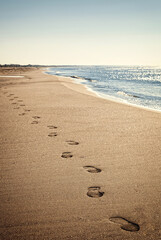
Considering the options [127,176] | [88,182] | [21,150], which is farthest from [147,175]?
[21,150]

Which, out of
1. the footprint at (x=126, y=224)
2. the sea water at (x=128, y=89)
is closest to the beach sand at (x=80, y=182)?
the footprint at (x=126, y=224)

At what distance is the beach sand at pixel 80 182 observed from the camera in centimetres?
176

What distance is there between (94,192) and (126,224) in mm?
548

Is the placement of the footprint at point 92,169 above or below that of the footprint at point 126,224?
above

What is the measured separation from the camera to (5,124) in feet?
15.7

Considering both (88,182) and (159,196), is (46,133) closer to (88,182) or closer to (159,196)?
(88,182)

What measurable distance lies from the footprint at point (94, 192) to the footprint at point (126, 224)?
36cm

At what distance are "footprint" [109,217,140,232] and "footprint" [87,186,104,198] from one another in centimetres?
36

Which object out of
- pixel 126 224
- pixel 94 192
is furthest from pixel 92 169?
pixel 126 224

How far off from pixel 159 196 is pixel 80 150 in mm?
1529

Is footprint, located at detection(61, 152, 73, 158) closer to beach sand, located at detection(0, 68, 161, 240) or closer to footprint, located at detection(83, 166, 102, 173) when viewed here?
beach sand, located at detection(0, 68, 161, 240)

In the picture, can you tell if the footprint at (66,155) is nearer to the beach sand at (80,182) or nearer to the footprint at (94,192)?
the beach sand at (80,182)

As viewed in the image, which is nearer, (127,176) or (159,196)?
(159,196)

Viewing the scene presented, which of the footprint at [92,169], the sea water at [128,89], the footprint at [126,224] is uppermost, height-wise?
the sea water at [128,89]
